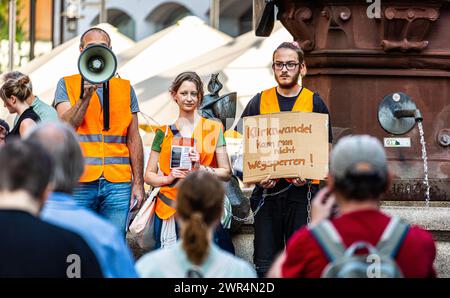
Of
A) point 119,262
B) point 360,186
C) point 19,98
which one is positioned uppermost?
point 19,98

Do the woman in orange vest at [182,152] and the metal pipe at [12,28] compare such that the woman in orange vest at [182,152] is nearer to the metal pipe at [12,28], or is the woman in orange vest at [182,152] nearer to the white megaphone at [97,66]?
the white megaphone at [97,66]

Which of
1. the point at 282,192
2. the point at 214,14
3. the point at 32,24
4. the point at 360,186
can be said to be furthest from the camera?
the point at 32,24

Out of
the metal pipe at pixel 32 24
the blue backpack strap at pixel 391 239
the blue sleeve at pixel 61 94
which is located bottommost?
the blue backpack strap at pixel 391 239

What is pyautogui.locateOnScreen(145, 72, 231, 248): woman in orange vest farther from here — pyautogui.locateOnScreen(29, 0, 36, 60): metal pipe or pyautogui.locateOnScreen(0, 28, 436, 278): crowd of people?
pyautogui.locateOnScreen(29, 0, 36, 60): metal pipe

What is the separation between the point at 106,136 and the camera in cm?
851

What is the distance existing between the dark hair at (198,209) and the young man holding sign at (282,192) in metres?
2.99

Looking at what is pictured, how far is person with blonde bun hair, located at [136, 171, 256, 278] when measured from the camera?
5094mm

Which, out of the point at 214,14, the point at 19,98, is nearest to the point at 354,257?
the point at 19,98

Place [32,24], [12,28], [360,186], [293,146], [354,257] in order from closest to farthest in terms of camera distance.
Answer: [354,257] < [360,186] < [293,146] < [12,28] < [32,24]

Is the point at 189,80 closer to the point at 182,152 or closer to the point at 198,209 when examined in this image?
the point at 182,152

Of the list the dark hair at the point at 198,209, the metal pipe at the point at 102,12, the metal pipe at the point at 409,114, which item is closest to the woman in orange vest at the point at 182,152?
the metal pipe at the point at 409,114

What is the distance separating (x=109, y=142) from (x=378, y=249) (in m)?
3.69

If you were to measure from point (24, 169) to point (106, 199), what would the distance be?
3633 mm

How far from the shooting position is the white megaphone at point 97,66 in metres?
8.34
